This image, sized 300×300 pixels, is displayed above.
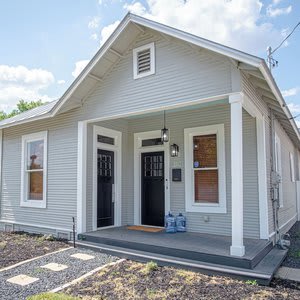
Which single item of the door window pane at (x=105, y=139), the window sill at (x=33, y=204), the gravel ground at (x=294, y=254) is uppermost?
the door window pane at (x=105, y=139)

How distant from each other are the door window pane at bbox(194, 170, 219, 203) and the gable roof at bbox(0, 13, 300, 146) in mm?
2102

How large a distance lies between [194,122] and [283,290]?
4.09 meters

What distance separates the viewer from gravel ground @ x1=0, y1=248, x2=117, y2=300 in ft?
13.4

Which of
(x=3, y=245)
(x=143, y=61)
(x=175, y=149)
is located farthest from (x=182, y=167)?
(x=3, y=245)

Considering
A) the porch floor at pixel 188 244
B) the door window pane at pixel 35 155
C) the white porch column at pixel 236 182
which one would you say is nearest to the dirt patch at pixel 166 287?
the porch floor at pixel 188 244

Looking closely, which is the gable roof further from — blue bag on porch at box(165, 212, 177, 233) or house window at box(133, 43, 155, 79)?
blue bag on porch at box(165, 212, 177, 233)

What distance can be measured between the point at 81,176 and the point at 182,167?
2.40 meters

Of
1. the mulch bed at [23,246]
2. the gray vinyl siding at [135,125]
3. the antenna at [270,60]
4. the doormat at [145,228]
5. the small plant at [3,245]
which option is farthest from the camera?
the antenna at [270,60]

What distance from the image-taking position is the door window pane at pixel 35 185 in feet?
26.3

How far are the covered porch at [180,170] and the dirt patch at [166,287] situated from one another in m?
0.74

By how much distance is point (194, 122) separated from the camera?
711cm

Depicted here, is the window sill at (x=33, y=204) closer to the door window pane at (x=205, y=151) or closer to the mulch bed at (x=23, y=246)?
the mulch bed at (x=23, y=246)

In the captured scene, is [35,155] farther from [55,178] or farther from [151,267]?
[151,267]

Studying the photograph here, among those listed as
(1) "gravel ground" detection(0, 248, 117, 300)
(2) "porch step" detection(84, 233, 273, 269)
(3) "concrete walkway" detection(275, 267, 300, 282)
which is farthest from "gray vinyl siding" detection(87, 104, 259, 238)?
(1) "gravel ground" detection(0, 248, 117, 300)
